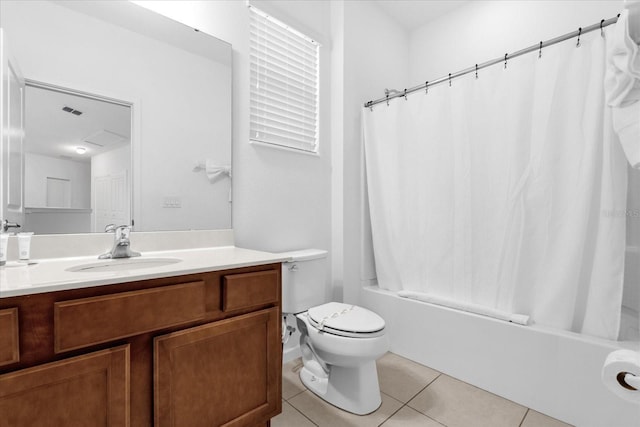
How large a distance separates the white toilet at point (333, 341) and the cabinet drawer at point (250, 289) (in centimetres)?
15

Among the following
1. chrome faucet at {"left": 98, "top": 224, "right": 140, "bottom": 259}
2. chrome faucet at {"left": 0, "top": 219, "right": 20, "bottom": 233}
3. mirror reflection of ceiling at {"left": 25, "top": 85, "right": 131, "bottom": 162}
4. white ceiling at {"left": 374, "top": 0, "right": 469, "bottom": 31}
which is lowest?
chrome faucet at {"left": 98, "top": 224, "right": 140, "bottom": 259}

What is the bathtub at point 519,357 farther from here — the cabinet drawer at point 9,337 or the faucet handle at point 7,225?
the faucet handle at point 7,225

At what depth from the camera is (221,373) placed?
111 centimetres

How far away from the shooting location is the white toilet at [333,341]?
1.46 meters

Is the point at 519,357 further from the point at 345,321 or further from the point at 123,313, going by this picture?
the point at 123,313

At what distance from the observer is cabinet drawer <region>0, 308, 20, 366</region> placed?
72 centimetres

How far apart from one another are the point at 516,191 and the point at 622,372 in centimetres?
112

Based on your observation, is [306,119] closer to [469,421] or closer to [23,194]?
[23,194]

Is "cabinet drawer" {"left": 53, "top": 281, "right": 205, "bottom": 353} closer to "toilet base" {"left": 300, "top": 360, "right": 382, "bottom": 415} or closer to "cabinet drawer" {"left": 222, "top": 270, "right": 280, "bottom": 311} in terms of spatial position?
"cabinet drawer" {"left": 222, "top": 270, "right": 280, "bottom": 311}

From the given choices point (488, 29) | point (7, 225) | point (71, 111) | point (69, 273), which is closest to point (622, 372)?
point (69, 273)

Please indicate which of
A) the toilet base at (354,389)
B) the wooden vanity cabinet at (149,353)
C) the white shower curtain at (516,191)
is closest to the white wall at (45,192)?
the wooden vanity cabinet at (149,353)

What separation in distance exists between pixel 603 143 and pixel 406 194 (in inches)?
40.3

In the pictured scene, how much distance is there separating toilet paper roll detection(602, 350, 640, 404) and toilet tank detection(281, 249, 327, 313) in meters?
1.30

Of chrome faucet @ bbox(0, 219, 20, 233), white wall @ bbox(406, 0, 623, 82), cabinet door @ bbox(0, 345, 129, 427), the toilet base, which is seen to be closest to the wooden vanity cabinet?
cabinet door @ bbox(0, 345, 129, 427)
